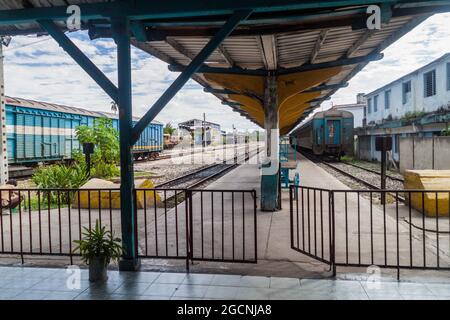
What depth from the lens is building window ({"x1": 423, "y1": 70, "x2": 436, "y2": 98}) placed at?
20.8 metres

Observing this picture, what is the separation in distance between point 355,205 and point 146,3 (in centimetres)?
754

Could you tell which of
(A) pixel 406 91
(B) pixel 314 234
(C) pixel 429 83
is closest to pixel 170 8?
(B) pixel 314 234

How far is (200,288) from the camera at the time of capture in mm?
4219

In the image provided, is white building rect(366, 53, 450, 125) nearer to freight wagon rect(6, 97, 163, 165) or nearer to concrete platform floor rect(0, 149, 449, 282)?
concrete platform floor rect(0, 149, 449, 282)

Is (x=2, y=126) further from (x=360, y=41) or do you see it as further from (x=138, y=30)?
(x=360, y=41)

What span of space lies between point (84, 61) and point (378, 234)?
5.64m

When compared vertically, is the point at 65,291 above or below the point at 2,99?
below

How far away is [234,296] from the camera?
3982 mm

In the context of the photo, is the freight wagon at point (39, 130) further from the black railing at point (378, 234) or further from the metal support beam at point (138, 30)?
the black railing at point (378, 234)

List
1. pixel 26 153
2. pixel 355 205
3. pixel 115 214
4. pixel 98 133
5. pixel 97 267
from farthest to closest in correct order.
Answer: pixel 26 153 < pixel 98 133 < pixel 355 205 < pixel 115 214 < pixel 97 267

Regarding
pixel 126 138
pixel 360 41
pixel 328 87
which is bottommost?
pixel 126 138

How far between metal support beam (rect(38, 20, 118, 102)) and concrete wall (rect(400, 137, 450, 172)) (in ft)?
43.8
